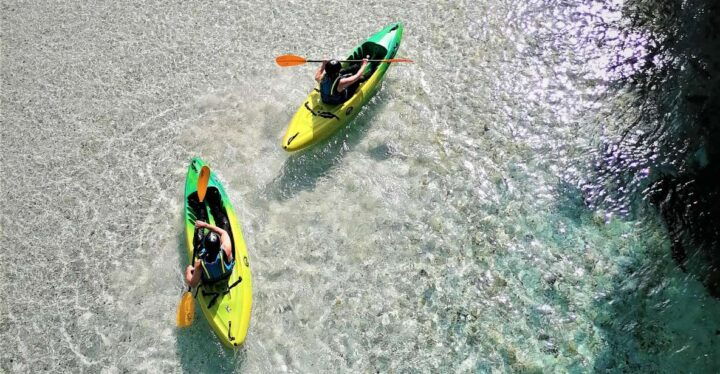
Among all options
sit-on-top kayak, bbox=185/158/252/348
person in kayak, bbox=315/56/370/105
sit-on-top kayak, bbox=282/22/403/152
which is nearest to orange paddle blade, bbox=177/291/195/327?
sit-on-top kayak, bbox=185/158/252/348

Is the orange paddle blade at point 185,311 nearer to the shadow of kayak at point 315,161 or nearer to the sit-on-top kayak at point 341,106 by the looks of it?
the shadow of kayak at point 315,161

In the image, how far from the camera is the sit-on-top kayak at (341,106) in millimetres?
8344

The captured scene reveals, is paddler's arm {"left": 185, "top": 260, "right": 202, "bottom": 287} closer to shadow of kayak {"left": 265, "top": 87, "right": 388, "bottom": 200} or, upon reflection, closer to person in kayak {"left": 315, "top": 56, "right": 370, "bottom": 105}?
shadow of kayak {"left": 265, "top": 87, "right": 388, "bottom": 200}

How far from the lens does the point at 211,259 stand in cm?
683

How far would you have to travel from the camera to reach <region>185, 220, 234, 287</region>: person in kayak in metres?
6.79

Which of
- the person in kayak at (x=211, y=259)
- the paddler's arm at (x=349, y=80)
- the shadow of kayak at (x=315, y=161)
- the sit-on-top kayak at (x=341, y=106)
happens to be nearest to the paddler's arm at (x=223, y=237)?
the person in kayak at (x=211, y=259)

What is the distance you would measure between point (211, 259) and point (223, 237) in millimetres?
426

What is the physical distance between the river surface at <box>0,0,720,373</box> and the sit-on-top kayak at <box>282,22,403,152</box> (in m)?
0.31

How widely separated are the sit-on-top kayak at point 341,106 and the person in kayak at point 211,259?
5.71 feet

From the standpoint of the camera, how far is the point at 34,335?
7414 mm

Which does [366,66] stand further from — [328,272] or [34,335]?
[34,335]

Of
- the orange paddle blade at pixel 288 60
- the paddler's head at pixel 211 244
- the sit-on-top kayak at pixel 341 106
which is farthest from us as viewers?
the orange paddle blade at pixel 288 60

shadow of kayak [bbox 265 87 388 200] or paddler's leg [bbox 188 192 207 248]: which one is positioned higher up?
shadow of kayak [bbox 265 87 388 200]

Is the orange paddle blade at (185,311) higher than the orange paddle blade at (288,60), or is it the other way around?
the orange paddle blade at (288,60)
